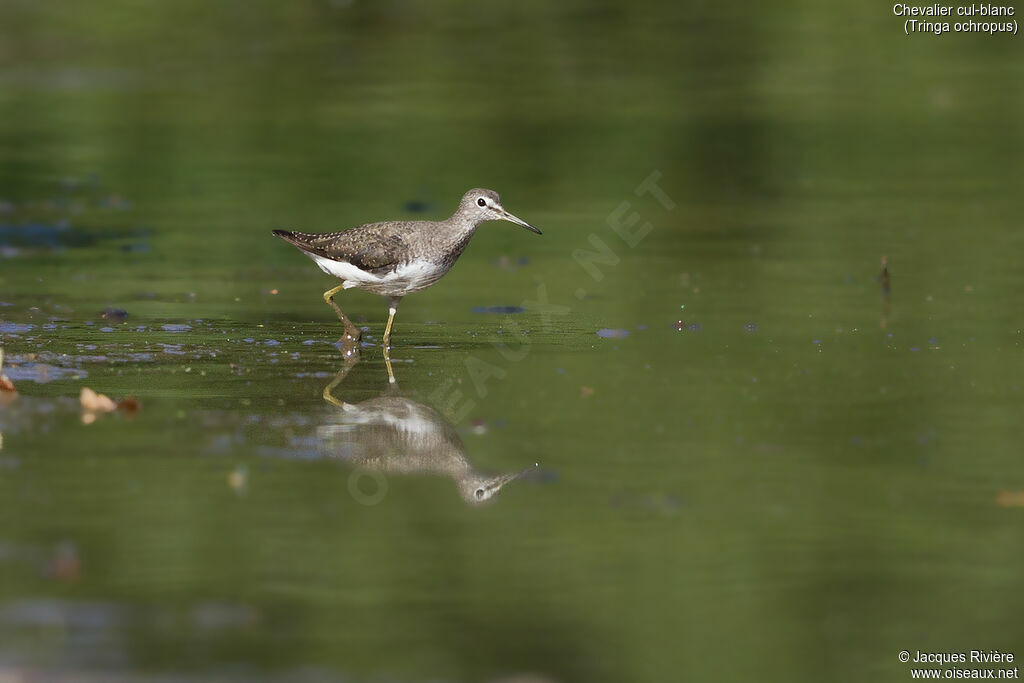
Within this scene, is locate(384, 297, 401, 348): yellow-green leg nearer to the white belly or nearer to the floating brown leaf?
the white belly

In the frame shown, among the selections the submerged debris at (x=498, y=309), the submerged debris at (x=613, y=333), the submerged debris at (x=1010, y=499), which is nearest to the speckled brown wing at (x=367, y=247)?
the submerged debris at (x=498, y=309)

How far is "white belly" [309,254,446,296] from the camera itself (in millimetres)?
10453

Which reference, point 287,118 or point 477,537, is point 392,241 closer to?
point 477,537

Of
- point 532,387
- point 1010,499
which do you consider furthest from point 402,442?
point 1010,499

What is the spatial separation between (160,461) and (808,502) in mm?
2799

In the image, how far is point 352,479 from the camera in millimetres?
6922

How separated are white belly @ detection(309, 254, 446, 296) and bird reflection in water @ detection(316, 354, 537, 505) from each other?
1.95 metres

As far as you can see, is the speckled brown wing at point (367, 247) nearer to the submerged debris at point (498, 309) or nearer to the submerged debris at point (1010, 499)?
the submerged debris at point (498, 309)

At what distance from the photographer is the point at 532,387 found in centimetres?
884

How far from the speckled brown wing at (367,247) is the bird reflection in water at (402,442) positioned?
76.6 inches

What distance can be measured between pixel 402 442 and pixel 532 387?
1.36 metres

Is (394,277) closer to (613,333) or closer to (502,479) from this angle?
(613,333)

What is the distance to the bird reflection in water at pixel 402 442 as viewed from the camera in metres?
7.02

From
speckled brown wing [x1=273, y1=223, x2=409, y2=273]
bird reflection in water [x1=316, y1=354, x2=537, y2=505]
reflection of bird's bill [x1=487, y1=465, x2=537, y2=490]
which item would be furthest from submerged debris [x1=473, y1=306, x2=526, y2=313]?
reflection of bird's bill [x1=487, y1=465, x2=537, y2=490]
